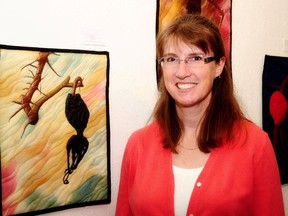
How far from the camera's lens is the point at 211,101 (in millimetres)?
1354

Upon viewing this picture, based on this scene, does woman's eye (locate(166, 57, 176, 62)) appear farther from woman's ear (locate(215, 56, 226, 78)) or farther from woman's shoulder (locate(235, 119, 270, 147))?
woman's shoulder (locate(235, 119, 270, 147))

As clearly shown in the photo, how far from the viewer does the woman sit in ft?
3.99

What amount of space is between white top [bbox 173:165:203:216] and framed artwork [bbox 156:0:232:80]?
25.6 inches

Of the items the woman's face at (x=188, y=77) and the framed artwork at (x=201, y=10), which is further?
the framed artwork at (x=201, y=10)

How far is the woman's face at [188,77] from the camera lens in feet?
4.03

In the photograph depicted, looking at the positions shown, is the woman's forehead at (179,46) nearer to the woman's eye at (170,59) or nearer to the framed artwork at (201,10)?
the woman's eye at (170,59)

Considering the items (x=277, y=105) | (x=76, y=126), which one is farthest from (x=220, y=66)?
(x=277, y=105)

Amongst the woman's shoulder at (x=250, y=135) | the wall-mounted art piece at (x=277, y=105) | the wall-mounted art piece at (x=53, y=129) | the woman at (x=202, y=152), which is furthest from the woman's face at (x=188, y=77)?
the wall-mounted art piece at (x=277, y=105)

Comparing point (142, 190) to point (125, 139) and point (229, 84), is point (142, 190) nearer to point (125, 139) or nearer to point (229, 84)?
point (125, 139)

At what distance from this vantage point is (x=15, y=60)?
48.0 inches

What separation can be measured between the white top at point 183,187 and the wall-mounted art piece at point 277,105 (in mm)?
853

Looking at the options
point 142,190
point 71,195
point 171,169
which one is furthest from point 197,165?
point 71,195

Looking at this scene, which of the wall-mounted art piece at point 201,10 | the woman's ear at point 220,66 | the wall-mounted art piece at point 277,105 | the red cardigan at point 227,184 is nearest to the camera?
the red cardigan at point 227,184

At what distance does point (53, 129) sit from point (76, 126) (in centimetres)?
9
